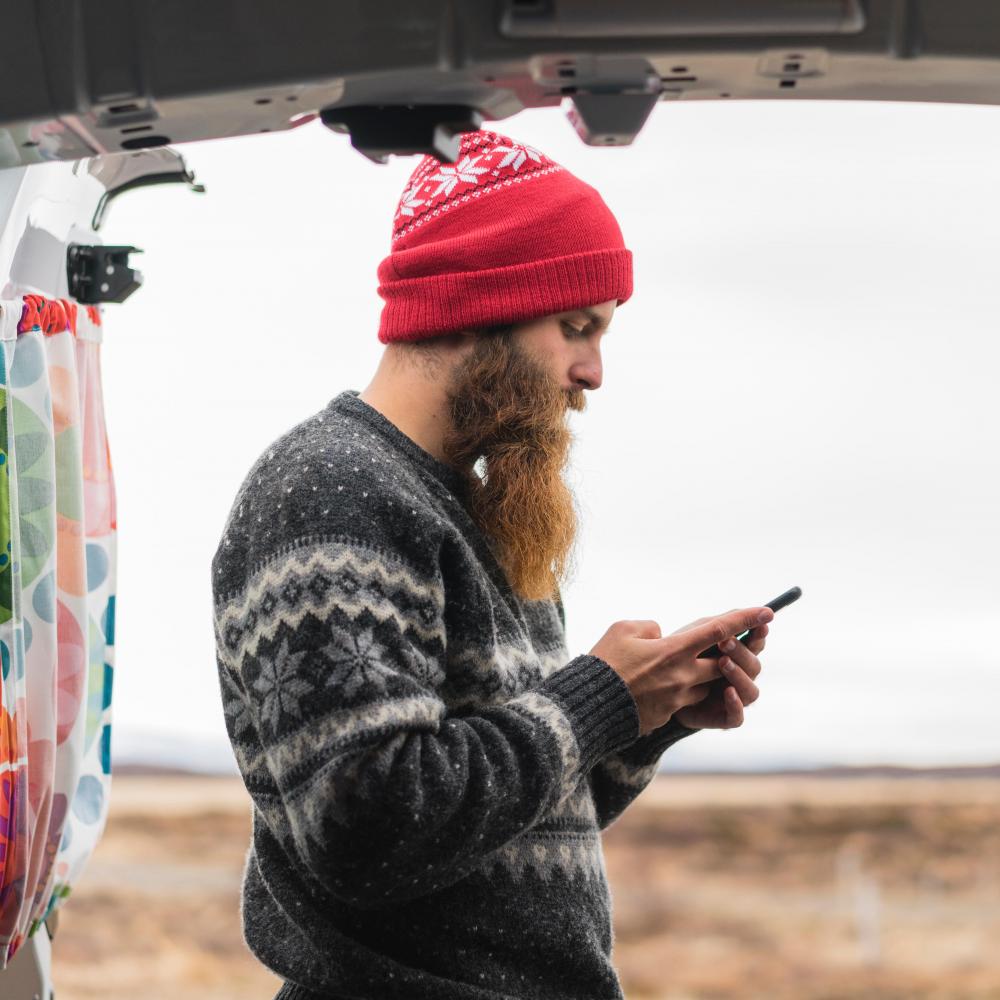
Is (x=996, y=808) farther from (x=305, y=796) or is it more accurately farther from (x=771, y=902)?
(x=305, y=796)

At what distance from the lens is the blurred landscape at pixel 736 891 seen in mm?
7891

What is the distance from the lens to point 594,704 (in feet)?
3.39

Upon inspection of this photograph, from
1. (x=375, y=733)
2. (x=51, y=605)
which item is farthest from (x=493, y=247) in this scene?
(x=51, y=605)

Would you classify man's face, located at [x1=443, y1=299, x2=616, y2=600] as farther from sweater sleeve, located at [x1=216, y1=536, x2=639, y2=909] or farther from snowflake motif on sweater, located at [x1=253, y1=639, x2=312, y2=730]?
snowflake motif on sweater, located at [x1=253, y1=639, x2=312, y2=730]

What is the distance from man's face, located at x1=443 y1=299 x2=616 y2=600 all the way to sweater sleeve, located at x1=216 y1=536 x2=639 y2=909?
0.52 ft

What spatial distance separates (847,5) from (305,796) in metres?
0.60

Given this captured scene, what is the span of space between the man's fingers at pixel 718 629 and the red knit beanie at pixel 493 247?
30 cm

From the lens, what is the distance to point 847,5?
0.67 m

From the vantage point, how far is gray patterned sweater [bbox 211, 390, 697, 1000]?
92 centimetres

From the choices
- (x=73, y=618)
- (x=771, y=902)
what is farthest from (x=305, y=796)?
(x=771, y=902)

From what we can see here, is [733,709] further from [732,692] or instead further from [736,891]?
[736,891]

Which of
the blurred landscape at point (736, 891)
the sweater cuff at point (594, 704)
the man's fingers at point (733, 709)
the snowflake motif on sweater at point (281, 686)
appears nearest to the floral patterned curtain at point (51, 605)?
the snowflake motif on sweater at point (281, 686)

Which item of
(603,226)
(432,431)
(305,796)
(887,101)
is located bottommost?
(305,796)

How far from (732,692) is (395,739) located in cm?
39
